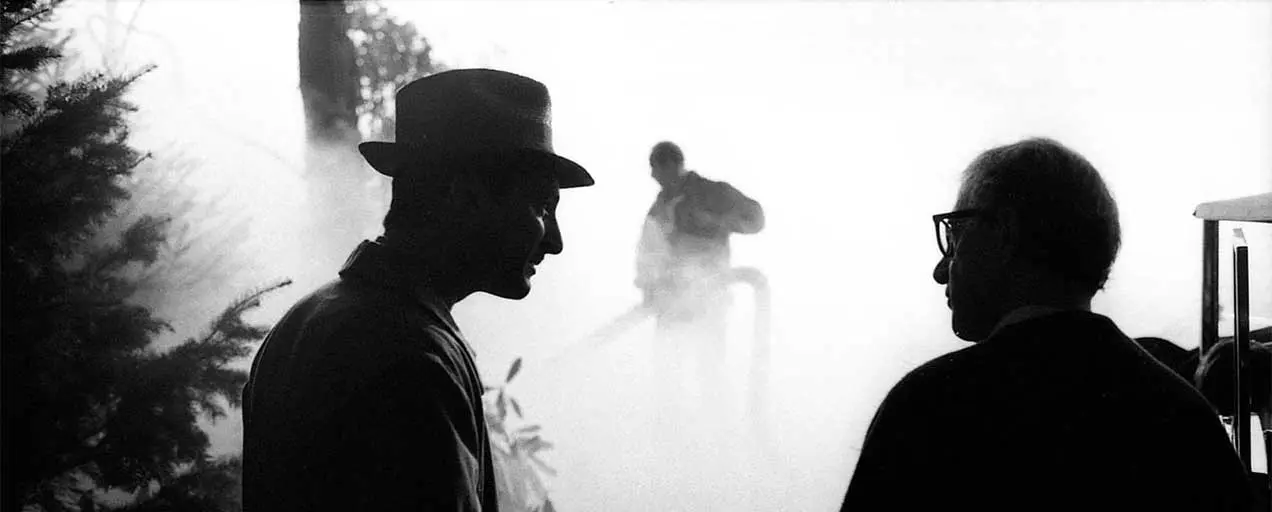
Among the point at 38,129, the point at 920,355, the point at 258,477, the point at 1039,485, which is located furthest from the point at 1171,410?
the point at 38,129

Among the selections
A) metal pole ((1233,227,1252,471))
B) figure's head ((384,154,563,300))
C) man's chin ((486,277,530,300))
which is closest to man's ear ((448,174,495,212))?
figure's head ((384,154,563,300))

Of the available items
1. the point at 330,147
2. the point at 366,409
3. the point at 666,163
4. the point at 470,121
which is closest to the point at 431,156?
the point at 470,121

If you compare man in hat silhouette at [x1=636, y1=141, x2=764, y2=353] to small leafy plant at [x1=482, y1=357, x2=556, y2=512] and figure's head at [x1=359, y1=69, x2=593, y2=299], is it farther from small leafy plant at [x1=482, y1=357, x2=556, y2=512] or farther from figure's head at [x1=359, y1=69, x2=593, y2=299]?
figure's head at [x1=359, y1=69, x2=593, y2=299]

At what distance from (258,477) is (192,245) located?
1.77m

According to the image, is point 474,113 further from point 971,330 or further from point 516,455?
point 516,455

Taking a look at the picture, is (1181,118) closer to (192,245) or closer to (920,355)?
(920,355)

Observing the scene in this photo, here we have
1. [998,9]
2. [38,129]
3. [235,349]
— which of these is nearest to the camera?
[38,129]

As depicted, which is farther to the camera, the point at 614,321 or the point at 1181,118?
the point at 614,321

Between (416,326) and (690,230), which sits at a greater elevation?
(416,326)

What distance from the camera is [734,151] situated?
263 centimetres

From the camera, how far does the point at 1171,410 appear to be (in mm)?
1023

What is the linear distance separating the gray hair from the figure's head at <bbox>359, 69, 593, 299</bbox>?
0.63 meters

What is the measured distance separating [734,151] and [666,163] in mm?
199

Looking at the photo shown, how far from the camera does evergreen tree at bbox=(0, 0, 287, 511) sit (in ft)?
7.13
